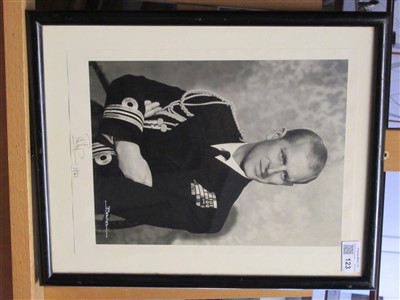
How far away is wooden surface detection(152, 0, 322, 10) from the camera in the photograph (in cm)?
70

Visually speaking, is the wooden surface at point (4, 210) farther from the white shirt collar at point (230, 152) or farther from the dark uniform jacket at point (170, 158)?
the white shirt collar at point (230, 152)

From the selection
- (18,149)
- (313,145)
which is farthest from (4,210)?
(313,145)

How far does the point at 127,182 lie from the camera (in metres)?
0.69

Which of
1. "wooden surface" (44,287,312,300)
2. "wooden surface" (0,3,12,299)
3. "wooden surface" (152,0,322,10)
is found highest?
"wooden surface" (152,0,322,10)

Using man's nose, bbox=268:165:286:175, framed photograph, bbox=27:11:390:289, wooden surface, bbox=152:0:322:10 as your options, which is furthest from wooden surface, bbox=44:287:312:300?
wooden surface, bbox=152:0:322:10

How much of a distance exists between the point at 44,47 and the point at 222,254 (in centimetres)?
43

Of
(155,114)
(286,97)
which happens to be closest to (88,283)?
(155,114)

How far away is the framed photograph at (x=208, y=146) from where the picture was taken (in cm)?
66

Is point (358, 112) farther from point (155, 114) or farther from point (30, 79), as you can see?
point (30, 79)

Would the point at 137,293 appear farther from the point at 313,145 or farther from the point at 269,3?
the point at 269,3

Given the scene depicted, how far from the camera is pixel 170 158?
0.69 m

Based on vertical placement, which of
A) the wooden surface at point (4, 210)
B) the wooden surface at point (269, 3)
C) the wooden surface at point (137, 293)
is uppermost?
the wooden surface at point (269, 3)

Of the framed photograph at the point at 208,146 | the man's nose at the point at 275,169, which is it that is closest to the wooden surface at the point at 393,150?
the framed photograph at the point at 208,146
